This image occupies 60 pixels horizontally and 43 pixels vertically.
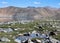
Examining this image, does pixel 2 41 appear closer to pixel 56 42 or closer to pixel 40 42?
pixel 40 42

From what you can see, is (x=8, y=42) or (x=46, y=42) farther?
(x=46, y=42)

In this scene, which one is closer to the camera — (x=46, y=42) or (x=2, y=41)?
(x=2, y=41)

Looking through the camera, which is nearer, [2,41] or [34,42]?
[2,41]

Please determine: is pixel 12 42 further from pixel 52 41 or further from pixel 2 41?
pixel 52 41

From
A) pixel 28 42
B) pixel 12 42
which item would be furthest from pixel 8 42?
pixel 28 42

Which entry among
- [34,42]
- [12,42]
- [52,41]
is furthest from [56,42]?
[12,42]

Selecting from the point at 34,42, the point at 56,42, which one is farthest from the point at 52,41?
the point at 34,42

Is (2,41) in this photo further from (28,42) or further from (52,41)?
(52,41)
